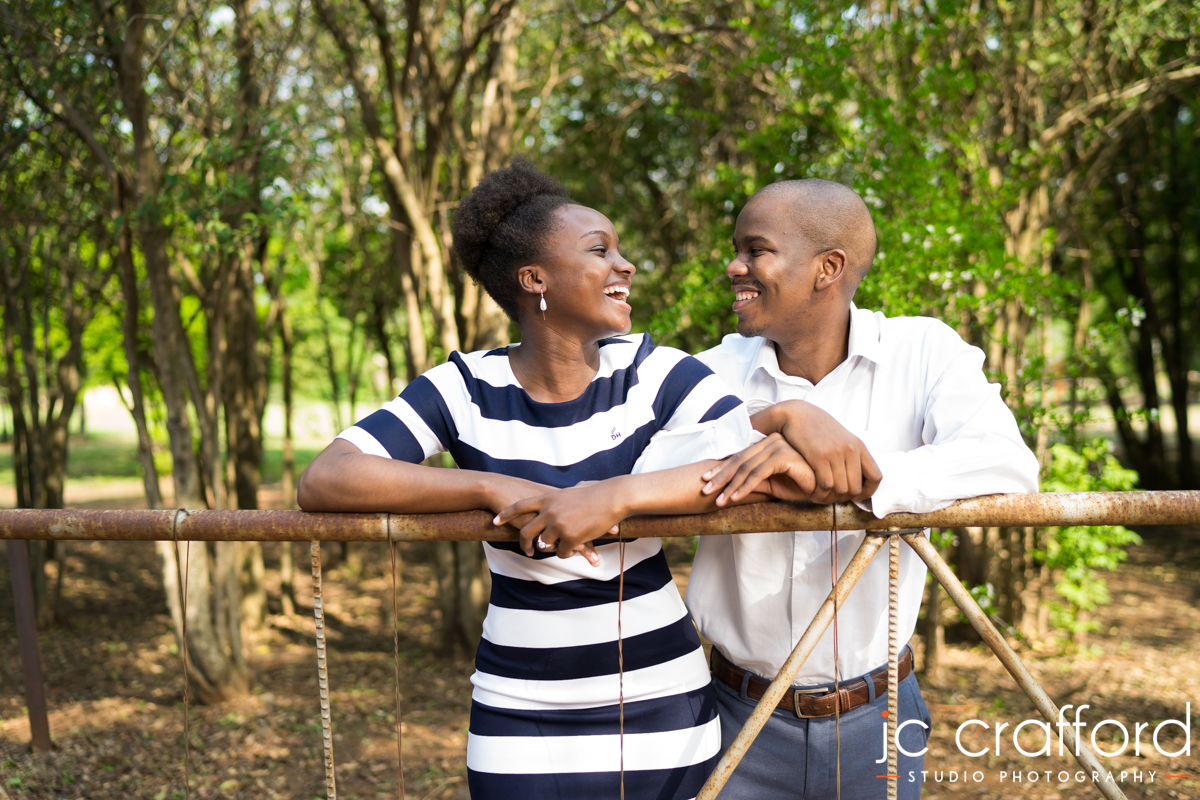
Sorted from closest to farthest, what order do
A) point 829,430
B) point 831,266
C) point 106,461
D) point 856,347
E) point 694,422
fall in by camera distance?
point 829,430
point 694,422
point 856,347
point 831,266
point 106,461

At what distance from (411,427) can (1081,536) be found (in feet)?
17.1

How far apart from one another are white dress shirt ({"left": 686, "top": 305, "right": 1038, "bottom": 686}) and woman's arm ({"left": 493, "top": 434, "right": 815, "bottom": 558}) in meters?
0.19

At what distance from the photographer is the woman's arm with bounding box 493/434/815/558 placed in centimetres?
163

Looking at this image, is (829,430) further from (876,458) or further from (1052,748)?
(1052,748)

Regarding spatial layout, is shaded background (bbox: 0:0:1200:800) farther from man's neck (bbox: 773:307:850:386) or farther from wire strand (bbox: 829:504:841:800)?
wire strand (bbox: 829:504:841:800)

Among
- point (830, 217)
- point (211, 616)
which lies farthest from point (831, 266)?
point (211, 616)

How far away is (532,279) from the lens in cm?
203

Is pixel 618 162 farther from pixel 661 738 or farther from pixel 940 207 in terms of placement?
pixel 661 738

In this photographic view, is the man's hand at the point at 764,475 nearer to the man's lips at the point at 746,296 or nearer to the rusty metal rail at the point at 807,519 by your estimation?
the rusty metal rail at the point at 807,519

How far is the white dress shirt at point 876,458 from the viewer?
179 cm

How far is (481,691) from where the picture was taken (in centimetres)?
183

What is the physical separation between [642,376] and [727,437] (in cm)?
26

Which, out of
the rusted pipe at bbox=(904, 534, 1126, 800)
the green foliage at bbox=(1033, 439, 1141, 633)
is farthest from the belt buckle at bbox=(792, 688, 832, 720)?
the green foliage at bbox=(1033, 439, 1141, 633)

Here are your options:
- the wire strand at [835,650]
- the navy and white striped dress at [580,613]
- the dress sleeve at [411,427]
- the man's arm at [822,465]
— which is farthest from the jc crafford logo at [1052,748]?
the dress sleeve at [411,427]
